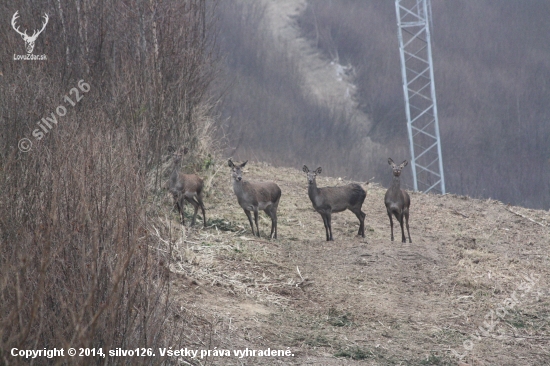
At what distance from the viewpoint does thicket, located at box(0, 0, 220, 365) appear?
4.35 m

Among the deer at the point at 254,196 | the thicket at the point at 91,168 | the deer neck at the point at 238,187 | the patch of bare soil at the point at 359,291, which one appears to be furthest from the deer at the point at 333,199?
the thicket at the point at 91,168

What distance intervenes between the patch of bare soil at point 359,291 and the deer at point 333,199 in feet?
1.38

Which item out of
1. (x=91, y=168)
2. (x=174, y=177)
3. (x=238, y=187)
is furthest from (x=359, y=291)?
(x=91, y=168)

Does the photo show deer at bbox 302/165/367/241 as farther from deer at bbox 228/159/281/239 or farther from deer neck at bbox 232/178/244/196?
deer neck at bbox 232/178/244/196

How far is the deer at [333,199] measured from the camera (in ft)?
39.4

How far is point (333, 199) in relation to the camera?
12.1 m

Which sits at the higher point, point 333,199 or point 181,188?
point 181,188

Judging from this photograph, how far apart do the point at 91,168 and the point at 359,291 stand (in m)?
4.46

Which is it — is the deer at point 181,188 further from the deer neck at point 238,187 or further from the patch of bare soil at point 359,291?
the deer neck at point 238,187

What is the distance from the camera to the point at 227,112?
94.4ft

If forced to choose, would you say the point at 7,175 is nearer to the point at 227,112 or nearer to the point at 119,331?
the point at 119,331

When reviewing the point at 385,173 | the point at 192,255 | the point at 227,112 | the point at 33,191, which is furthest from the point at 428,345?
the point at 227,112

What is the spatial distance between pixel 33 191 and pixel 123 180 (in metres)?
0.76

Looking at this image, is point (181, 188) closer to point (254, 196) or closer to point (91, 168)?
point (254, 196)
